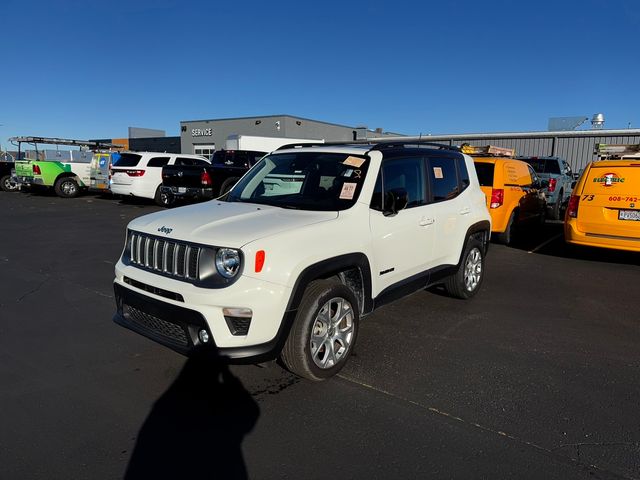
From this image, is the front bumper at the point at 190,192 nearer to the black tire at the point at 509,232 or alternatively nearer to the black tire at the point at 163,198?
the black tire at the point at 163,198

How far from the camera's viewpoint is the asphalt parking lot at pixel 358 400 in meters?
2.69

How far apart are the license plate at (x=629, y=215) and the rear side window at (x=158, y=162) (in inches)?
536

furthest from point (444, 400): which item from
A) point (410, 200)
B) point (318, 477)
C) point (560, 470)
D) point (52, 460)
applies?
point (52, 460)

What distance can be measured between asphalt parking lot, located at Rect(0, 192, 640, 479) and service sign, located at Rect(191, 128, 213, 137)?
4214 centimetres

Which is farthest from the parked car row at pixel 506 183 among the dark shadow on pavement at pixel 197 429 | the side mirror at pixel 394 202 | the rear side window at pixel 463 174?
the rear side window at pixel 463 174

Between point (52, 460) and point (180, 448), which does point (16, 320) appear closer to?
point (52, 460)

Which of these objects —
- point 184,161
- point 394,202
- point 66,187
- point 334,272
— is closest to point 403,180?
point 394,202

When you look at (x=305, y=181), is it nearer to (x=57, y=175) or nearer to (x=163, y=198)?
(x=163, y=198)

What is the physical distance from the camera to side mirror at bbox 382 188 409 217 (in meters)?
4.12

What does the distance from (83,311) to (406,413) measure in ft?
12.4

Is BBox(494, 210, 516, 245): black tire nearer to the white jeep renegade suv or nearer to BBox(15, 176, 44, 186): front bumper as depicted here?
the white jeep renegade suv

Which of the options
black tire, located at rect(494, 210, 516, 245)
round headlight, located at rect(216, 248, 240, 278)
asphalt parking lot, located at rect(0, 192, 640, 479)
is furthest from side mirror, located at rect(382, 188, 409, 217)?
black tire, located at rect(494, 210, 516, 245)

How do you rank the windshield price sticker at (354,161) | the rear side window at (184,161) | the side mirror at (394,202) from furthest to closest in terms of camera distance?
the rear side window at (184,161), the windshield price sticker at (354,161), the side mirror at (394,202)

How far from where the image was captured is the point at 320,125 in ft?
150
